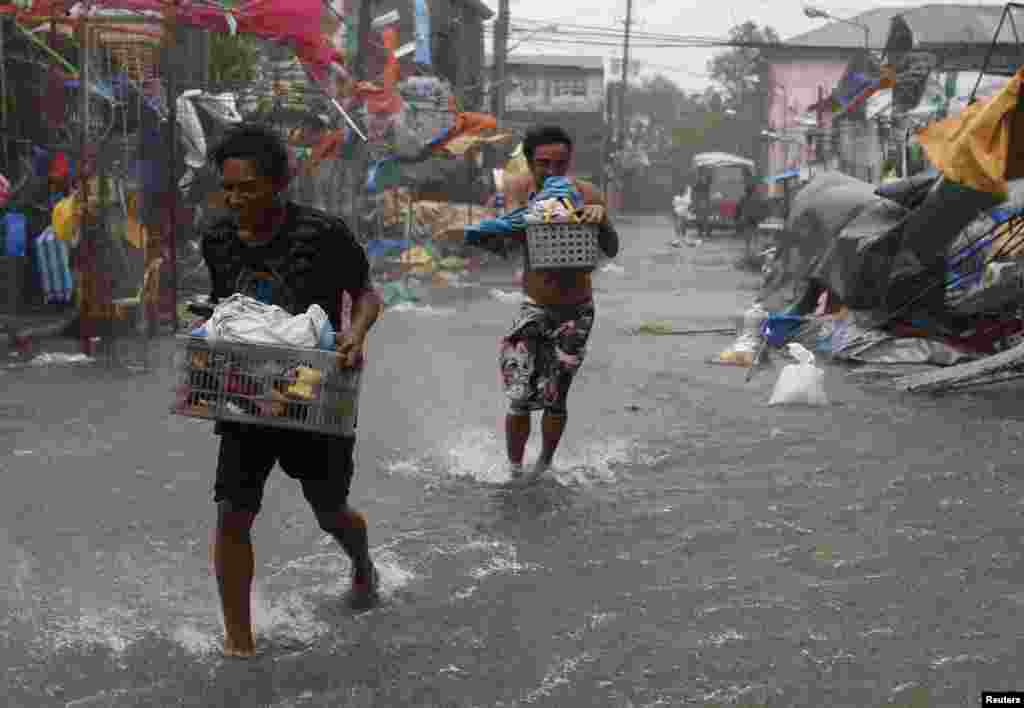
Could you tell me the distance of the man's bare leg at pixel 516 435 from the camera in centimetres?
624

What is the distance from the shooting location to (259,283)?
3.90m

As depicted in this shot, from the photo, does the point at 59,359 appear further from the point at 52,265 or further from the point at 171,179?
the point at 52,265

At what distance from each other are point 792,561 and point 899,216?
6.88m

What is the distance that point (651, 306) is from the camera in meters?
16.9

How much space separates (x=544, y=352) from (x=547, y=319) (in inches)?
6.8

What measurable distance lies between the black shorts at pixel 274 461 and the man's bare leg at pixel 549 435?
87.8 inches

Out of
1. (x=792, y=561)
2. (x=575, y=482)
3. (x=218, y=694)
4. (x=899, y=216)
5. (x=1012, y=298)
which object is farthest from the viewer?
(x=899, y=216)

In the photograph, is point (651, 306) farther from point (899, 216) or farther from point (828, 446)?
point (828, 446)

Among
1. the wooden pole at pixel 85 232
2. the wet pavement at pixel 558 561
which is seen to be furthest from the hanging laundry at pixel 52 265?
the wet pavement at pixel 558 561

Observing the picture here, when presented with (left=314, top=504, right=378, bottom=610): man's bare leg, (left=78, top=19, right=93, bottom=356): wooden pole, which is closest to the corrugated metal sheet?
(left=78, top=19, right=93, bottom=356): wooden pole

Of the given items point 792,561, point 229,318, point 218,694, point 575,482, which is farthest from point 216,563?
point 575,482

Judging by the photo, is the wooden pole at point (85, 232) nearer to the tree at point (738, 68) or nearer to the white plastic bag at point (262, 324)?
the white plastic bag at point (262, 324)

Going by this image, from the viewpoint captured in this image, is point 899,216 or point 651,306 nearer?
point 899,216

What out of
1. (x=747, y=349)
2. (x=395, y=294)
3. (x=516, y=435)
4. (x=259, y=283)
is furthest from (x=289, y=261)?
(x=395, y=294)
